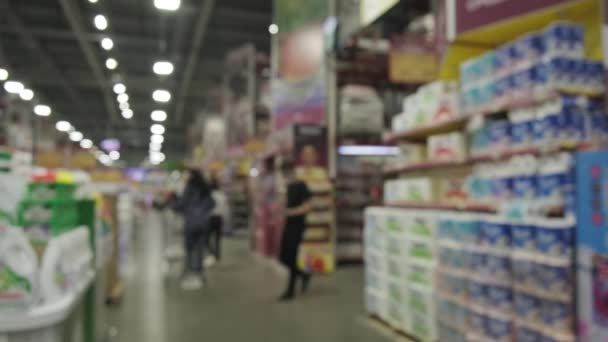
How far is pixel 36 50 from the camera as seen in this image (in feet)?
53.1

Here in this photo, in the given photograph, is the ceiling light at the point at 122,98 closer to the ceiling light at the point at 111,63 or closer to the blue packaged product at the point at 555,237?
the ceiling light at the point at 111,63

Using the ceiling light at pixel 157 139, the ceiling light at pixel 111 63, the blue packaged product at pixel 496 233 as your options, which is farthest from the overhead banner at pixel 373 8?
the ceiling light at pixel 157 139

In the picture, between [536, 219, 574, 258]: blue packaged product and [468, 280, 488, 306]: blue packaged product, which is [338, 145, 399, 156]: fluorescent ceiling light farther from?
[536, 219, 574, 258]: blue packaged product

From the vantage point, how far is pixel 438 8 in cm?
538

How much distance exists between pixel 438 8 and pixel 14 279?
15.6ft

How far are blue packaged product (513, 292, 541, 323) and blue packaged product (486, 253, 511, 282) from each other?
14cm

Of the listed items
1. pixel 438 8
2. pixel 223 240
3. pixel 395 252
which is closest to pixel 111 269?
pixel 395 252

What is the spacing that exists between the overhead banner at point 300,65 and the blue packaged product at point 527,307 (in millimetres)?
5739

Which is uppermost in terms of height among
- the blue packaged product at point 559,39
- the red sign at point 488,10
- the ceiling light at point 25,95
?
the ceiling light at point 25,95

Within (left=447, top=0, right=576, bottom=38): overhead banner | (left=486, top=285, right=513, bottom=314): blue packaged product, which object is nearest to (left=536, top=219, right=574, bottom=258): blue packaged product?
(left=486, top=285, right=513, bottom=314): blue packaged product

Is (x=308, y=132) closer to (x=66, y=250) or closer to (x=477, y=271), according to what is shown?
(x=477, y=271)

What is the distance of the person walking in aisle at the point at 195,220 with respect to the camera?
6832 mm

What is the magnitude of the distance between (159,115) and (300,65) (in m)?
19.8

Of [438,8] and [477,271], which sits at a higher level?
[438,8]
